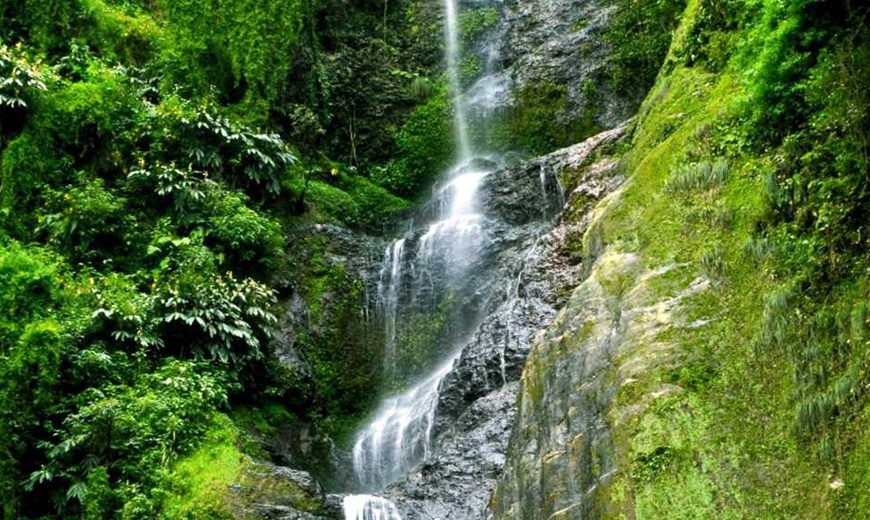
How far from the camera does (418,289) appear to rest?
14859 mm

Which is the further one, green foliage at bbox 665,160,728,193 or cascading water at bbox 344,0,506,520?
cascading water at bbox 344,0,506,520

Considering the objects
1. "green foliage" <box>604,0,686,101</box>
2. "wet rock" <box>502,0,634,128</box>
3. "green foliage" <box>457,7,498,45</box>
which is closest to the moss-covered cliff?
"green foliage" <box>604,0,686,101</box>

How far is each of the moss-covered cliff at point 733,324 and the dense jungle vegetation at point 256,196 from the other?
3 centimetres

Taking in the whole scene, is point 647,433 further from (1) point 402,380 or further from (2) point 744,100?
(1) point 402,380

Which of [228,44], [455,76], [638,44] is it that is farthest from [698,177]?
[455,76]

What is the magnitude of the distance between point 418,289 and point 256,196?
348cm

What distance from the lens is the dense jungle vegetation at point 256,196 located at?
5.86 meters

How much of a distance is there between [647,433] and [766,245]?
1708 millimetres

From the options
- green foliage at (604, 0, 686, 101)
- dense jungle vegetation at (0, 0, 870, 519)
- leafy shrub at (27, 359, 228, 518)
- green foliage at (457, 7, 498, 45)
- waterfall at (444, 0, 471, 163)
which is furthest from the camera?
green foliage at (457, 7, 498, 45)

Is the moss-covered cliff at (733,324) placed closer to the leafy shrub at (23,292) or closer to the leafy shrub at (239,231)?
the leafy shrub at (23,292)

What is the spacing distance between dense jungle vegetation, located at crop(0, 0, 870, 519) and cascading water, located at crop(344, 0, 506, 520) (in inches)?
25.4

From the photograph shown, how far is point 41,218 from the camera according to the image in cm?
1256

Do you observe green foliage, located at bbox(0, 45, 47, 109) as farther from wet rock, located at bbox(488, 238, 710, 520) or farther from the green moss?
wet rock, located at bbox(488, 238, 710, 520)

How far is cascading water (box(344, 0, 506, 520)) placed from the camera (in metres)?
11.9
